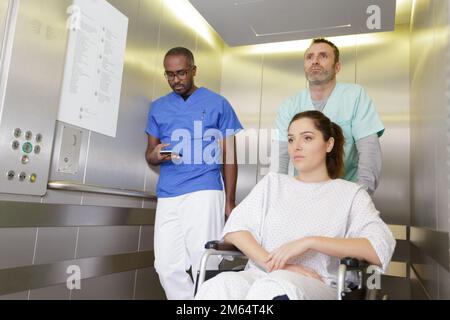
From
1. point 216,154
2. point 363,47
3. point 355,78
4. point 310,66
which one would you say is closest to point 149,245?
point 216,154

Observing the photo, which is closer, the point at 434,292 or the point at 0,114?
the point at 0,114

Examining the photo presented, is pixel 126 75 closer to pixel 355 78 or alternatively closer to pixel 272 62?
pixel 272 62

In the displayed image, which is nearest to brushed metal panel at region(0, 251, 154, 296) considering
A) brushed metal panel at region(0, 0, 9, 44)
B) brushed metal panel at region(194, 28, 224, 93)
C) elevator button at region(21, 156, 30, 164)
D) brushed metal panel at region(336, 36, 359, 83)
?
elevator button at region(21, 156, 30, 164)

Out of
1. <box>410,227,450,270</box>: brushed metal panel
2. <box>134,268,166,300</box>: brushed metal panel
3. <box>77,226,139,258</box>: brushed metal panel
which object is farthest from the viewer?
<box>134,268,166,300</box>: brushed metal panel

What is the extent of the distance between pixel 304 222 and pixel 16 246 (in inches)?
52.0

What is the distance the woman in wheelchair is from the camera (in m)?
1.33

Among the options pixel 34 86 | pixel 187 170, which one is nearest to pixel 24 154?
pixel 34 86

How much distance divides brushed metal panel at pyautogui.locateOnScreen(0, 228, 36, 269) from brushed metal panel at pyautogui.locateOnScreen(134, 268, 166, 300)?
103 cm

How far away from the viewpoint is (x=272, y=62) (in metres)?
4.00

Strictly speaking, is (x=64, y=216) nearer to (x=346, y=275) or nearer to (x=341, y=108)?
(x=346, y=275)

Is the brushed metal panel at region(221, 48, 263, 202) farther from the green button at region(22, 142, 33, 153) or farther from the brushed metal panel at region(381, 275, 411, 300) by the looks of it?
the green button at region(22, 142, 33, 153)

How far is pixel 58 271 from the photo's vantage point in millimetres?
2096

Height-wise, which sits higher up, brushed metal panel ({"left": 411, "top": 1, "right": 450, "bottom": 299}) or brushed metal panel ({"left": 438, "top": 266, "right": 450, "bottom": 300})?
brushed metal panel ({"left": 411, "top": 1, "right": 450, "bottom": 299})
